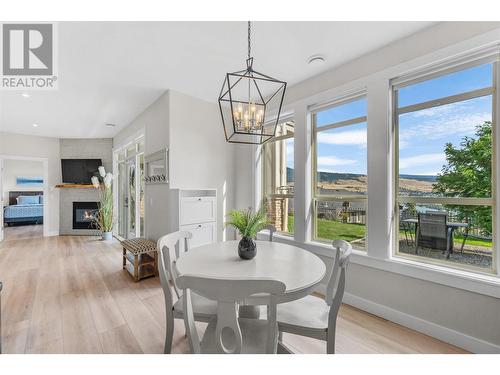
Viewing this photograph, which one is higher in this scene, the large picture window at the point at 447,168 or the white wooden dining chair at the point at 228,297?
the large picture window at the point at 447,168

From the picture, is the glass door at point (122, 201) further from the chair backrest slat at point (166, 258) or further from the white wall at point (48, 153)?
the chair backrest slat at point (166, 258)

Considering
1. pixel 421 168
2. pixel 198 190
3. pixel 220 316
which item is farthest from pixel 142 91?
pixel 421 168

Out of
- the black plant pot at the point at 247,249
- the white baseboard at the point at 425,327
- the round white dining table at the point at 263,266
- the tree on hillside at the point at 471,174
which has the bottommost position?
the white baseboard at the point at 425,327

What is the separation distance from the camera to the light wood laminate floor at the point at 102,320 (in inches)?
75.4

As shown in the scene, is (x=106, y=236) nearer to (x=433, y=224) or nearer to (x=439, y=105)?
(x=433, y=224)

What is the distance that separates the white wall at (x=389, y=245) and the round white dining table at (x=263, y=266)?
1.08 m

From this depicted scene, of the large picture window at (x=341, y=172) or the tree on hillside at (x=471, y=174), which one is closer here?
the tree on hillside at (x=471, y=174)

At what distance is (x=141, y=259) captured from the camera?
3438 millimetres

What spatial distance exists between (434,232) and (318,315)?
1.55 metres

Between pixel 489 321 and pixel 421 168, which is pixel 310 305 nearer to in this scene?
pixel 489 321

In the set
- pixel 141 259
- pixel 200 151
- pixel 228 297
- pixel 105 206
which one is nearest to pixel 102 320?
pixel 141 259

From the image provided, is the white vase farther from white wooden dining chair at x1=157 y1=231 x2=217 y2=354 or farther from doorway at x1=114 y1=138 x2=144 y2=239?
white wooden dining chair at x1=157 y1=231 x2=217 y2=354

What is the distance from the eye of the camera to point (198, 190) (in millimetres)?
3607

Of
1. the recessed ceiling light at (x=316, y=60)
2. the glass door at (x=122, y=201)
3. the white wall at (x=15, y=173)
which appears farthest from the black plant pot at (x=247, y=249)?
the white wall at (x=15, y=173)
